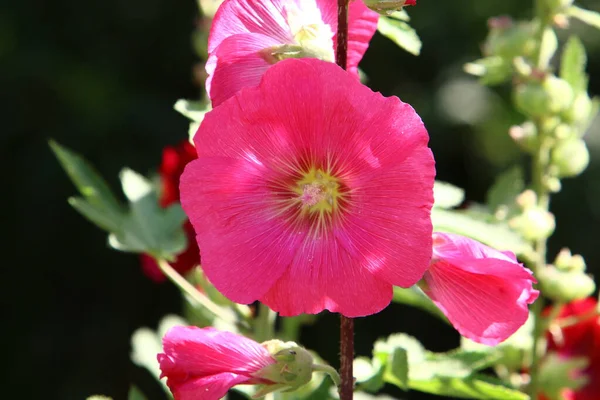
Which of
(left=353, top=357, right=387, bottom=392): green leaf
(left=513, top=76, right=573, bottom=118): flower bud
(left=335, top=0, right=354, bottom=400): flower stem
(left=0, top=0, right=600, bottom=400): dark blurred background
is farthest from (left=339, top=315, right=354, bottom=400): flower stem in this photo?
(left=0, top=0, right=600, bottom=400): dark blurred background

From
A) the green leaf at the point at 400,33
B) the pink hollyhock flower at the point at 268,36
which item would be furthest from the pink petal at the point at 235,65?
the green leaf at the point at 400,33

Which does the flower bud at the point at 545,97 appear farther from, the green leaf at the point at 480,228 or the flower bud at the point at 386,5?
the flower bud at the point at 386,5

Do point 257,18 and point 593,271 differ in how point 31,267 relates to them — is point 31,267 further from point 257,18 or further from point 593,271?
point 257,18

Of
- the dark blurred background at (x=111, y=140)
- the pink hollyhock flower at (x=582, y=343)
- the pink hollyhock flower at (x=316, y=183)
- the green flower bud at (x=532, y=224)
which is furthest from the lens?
the dark blurred background at (x=111, y=140)

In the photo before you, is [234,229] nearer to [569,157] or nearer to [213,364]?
[213,364]

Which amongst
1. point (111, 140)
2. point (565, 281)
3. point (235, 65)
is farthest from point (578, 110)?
point (111, 140)

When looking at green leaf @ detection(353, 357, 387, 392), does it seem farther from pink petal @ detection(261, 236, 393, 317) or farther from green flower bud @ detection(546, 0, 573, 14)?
green flower bud @ detection(546, 0, 573, 14)
